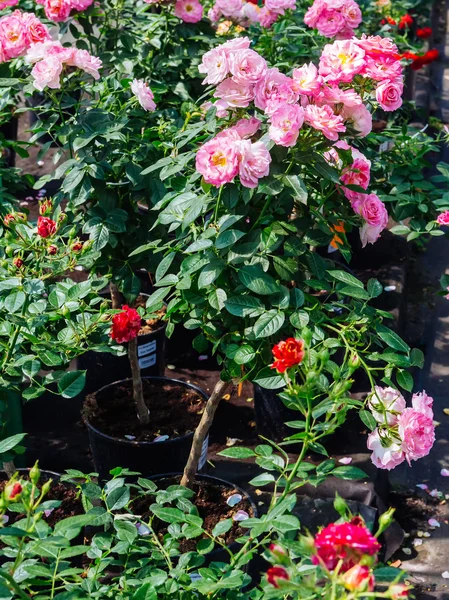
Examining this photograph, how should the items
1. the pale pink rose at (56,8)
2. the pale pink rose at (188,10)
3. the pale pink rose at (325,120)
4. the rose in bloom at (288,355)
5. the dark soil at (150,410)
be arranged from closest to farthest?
the rose in bloom at (288,355) < the pale pink rose at (325,120) < the pale pink rose at (56,8) < the dark soil at (150,410) < the pale pink rose at (188,10)

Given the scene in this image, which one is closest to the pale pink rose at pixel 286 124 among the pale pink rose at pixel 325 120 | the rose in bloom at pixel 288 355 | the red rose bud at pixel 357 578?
the pale pink rose at pixel 325 120

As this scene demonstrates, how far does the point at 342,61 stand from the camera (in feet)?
5.40

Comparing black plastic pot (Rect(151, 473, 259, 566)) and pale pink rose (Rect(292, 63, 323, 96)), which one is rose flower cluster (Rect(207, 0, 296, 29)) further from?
black plastic pot (Rect(151, 473, 259, 566))

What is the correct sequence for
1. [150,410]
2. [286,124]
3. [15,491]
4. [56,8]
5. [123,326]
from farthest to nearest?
[150,410] < [56,8] < [123,326] < [286,124] < [15,491]

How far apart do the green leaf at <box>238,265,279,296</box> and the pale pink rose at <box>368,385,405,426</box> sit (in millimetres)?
269

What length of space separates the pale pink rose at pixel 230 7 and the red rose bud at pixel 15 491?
6.94ft

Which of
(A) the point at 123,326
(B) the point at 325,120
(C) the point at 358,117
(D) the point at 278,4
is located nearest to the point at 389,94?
(C) the point at 358,117

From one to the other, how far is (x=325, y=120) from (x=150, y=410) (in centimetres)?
124

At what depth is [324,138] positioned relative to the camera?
1629 mm

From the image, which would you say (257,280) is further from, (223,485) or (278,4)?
(278,4)

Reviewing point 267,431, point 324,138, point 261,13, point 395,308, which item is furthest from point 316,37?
point 324,138

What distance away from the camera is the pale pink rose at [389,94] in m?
1.68

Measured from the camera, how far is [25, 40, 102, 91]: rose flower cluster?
190cm

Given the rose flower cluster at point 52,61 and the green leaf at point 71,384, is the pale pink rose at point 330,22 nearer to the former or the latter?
the rose flower cluster at point 52,61
